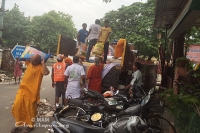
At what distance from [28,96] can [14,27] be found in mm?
36186

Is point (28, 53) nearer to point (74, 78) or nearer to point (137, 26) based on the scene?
point (74, 78)

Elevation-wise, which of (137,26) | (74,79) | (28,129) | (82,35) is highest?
(137,26)

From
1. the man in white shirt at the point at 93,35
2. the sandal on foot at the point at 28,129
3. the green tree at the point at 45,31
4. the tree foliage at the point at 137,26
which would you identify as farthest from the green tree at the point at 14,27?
the sandal on foot at the point at 28,129

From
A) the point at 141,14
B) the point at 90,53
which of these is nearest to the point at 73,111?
the point at 90,53

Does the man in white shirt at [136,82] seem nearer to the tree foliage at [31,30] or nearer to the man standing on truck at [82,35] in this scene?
the man standing on truck at [82,35]

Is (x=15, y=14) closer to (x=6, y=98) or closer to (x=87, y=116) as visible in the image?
(x=6, y=98)

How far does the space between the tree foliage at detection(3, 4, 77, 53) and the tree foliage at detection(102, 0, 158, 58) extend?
17484mm

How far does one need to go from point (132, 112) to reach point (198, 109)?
138 centimetres

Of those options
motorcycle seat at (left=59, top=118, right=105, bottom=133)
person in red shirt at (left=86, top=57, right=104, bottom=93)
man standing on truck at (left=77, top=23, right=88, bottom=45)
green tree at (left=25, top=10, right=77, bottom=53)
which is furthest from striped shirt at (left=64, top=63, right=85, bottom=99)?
green tree at (left=25, top=10, right=77, bottom=53)

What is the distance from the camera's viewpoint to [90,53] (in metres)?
8.14

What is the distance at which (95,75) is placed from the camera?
20.9 feet

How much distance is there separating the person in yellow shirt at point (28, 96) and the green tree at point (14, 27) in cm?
3574

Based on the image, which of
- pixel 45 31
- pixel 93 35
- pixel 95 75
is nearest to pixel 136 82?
pixel 95 75

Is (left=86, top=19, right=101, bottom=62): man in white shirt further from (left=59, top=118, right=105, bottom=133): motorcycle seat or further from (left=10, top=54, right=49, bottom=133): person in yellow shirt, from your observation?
(left=59, top=118, right=105, bottom=133): motorcycle seat
